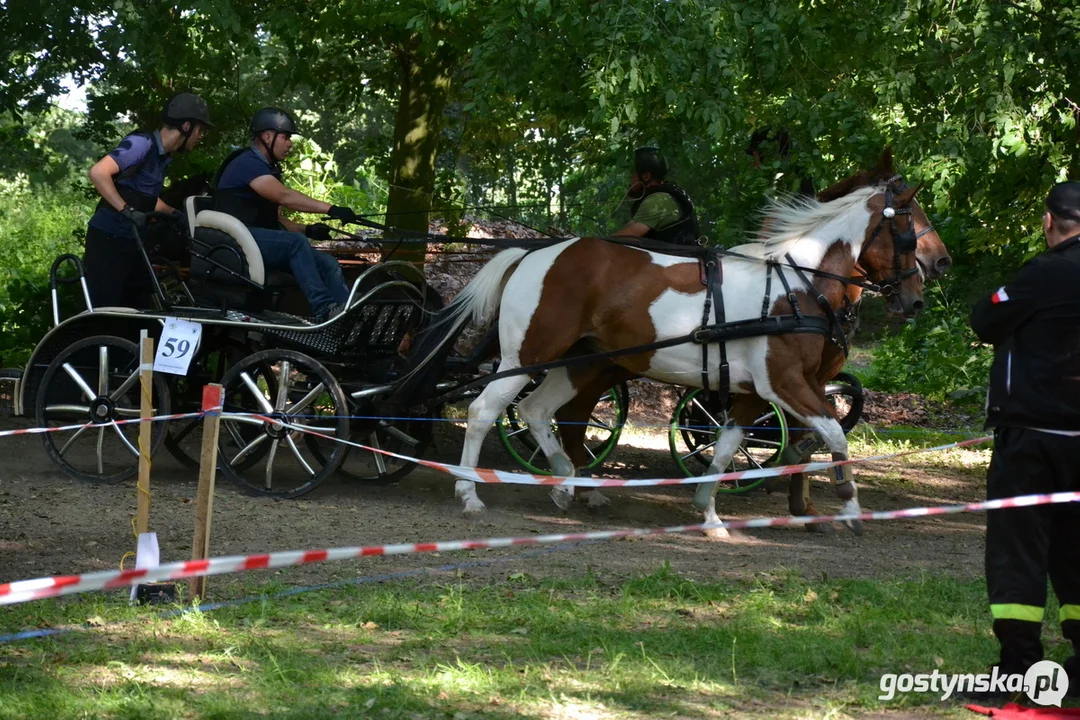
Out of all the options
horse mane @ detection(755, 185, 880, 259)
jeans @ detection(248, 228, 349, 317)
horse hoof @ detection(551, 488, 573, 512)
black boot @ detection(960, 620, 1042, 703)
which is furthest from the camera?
horse hoof @ detection(551, 488, 573, 512)

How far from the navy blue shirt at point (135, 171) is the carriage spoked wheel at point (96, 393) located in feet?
2.42

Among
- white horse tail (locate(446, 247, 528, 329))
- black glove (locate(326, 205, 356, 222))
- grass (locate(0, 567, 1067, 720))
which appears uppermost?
black glove (locate(326, 205, 356, 222))

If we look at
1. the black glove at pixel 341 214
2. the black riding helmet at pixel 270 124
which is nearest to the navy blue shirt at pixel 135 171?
the black riding helmet at pixel 270 124

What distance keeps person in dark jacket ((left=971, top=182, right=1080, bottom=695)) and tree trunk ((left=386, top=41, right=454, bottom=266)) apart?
7201mm

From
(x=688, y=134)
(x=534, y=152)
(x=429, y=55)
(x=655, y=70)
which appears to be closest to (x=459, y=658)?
(x=655, y=70)

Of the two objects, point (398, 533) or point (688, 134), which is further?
point (688, 134)

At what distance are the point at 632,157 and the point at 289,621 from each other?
16.5 ft

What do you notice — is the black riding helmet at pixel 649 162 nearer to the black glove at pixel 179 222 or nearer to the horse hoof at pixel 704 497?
the horse hoof at pixel 704 497

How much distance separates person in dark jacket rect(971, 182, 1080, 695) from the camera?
4.58 m

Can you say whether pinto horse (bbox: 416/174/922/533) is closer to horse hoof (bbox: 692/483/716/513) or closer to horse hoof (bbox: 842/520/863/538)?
horse hoof (bbox: 692/483/716/513)

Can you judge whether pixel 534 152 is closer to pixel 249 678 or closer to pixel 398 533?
pixel 398 533

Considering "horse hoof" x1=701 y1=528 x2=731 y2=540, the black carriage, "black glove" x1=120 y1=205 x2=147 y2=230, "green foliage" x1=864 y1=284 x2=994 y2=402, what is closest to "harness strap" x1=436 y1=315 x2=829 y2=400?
"horse hoof" x1=701 y1=528 x2=731 y2=540

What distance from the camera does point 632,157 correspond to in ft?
30.9

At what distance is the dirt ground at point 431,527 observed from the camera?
6723 mm
